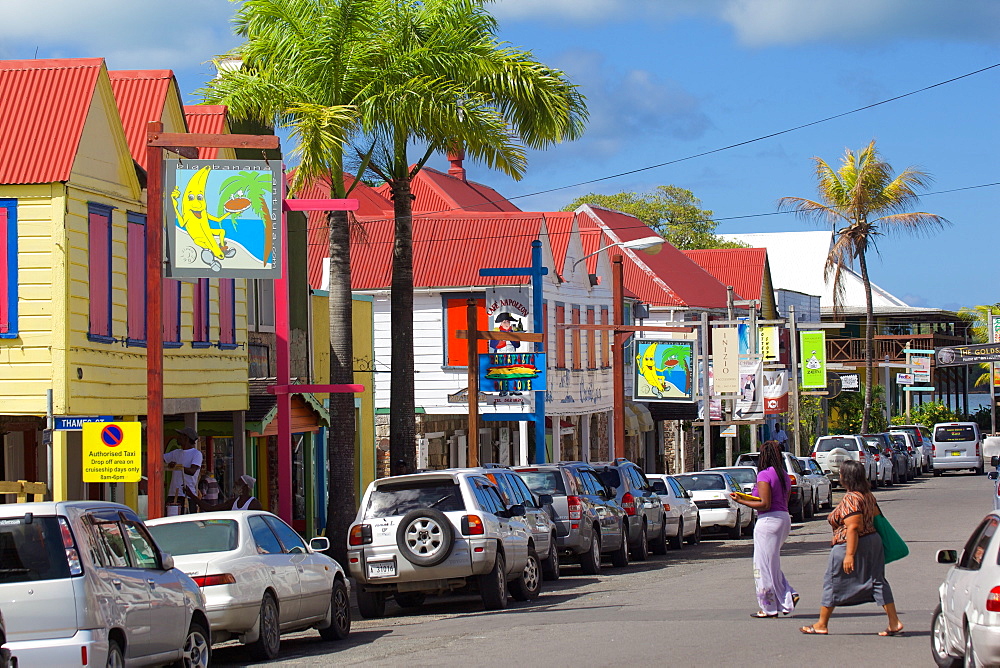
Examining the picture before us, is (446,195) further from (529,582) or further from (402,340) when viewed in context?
(529,582)

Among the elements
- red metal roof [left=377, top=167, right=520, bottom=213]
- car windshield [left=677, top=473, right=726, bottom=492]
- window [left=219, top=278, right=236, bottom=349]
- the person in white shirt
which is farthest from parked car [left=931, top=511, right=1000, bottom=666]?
red metal roof [left=377, top=167, right=520, bottom=213]

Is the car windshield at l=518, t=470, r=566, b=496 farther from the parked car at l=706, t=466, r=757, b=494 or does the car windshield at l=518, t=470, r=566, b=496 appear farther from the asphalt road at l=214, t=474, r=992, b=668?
the parked car at l=706, t=466, r=757, b=494

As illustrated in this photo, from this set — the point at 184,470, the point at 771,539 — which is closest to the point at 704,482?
the point at 184,470

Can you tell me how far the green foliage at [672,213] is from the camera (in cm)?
7581

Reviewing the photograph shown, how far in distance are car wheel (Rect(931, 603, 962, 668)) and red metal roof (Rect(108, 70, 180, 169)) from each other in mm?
13709

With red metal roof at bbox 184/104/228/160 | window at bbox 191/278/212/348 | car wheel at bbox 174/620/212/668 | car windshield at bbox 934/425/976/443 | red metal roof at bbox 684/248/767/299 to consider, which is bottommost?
car wheel at bbox 174/620/212/668

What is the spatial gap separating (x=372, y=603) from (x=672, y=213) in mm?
62552

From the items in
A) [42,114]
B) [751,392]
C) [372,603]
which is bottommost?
[372,603]

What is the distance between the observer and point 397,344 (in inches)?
906

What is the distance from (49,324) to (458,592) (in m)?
6.65

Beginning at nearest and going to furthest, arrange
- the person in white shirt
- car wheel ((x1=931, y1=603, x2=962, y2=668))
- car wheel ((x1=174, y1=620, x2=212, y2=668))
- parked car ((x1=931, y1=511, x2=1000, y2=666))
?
parked car ((x1=931, y1=511, x2=1000, y2=666)), car wheel ((x1=931, y1=603, x2=962, y2=668)), car wheel ((x1=174, y1=620, x2=212, y2=668)), the person in white shirt

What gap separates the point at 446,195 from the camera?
144 ft

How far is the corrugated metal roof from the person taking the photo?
17469mm

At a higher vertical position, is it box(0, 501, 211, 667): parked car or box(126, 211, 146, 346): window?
box(126, 211, 146, 346): window
